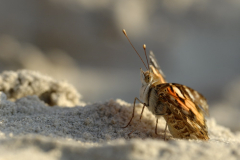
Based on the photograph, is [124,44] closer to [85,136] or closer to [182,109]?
[182,109]

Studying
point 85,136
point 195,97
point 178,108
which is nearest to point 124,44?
point 195,97

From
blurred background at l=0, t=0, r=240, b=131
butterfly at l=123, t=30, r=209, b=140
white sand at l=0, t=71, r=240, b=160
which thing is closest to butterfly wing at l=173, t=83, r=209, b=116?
butterfly at l=123, t=30, r=209, b=140

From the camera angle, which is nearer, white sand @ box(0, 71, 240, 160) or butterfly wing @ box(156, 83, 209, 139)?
white sand @ box(0, 71, 240, 160)

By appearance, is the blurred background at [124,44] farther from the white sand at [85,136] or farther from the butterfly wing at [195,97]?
the butterfly wing at [195,97]

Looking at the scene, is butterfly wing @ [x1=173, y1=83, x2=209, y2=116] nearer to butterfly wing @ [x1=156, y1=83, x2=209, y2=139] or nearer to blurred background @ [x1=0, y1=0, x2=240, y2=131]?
butterfly wing @ [x1=156, y1=83, x2=209, y2=139]

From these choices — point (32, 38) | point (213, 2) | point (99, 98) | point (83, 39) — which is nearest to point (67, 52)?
point (83, 39)
